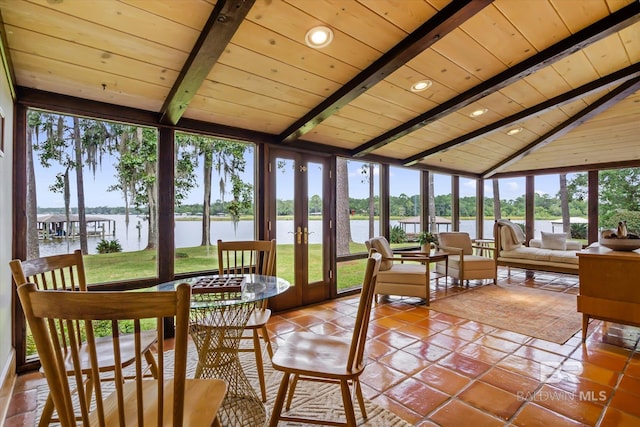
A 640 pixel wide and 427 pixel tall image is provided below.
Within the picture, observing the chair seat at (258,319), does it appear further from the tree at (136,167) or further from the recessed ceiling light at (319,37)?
the tree at (136,167)

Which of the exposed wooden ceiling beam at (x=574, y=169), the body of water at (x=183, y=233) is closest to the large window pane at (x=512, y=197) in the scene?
the exposed wooden ceiling beam at (x=574, y=169)

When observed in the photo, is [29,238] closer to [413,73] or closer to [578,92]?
[413,73]

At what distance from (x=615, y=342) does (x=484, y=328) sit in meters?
1.09

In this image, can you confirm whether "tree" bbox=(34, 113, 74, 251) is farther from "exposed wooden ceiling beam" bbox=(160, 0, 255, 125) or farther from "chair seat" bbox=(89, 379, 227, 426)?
"chair seat" bbox=(89, 379, 227, 426)

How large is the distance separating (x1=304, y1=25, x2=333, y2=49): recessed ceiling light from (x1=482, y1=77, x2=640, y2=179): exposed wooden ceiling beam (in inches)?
138

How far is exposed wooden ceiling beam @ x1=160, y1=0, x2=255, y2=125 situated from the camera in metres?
1.57

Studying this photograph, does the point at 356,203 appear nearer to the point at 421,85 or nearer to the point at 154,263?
the point at 421,85

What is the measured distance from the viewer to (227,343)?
1.91 metres

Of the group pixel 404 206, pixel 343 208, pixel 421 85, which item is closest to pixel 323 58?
pixel 421 85

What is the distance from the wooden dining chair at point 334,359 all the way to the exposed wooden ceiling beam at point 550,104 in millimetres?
3351

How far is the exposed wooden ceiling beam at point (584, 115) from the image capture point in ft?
11.0

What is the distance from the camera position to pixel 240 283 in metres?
2.03

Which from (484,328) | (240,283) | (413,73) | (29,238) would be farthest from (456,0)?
(29,238)

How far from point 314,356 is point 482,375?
149 centimetres
